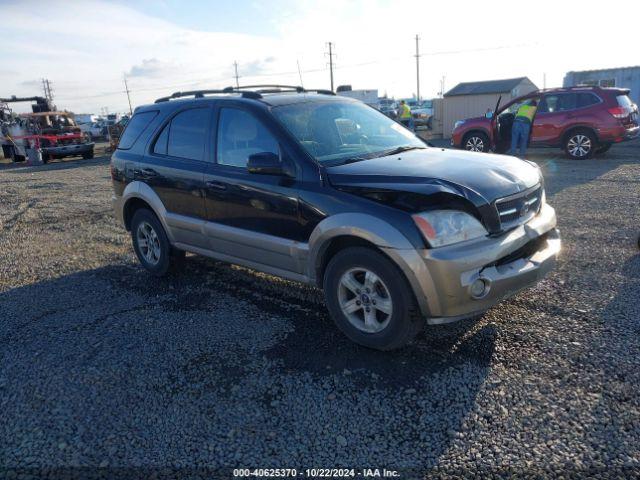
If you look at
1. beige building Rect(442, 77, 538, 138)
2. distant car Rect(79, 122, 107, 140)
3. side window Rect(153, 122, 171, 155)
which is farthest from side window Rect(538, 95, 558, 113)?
distant car Rect(79, 122, 107, 140)

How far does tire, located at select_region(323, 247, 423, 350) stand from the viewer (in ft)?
11.0

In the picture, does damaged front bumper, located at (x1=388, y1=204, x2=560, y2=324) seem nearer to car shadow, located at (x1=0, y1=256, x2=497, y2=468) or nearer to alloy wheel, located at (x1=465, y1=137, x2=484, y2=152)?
car shadow, located at (x1=0, y1=256, x2=497, y2=468)

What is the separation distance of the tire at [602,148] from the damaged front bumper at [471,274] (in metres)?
11.2

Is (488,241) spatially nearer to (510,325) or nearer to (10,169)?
(510,325)

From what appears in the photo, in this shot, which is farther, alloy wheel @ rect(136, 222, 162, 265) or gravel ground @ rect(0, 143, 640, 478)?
alloy wheel @ rect(136, 222, 162, 265)

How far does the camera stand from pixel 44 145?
72.1ft

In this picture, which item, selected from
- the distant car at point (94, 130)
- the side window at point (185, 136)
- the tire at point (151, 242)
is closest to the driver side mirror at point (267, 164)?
the side window at point (185, 136)

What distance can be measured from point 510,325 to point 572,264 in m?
1.77

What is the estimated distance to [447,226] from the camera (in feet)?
10.6

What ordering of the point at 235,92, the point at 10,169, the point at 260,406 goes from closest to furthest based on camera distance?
the point at 260,406 < the point at 235,92 < the point at 10,169

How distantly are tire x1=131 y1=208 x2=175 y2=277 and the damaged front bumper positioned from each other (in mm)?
3130

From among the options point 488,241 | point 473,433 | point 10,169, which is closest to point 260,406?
point 473,433

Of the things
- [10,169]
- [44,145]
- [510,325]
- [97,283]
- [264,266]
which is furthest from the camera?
[44,145]

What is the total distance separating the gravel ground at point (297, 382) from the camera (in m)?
2.62
